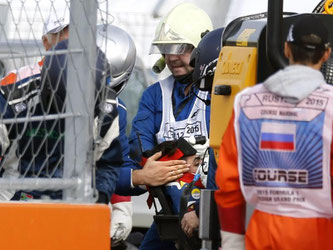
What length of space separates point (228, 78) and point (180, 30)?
200 cm

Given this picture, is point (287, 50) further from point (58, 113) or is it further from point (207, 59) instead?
point (207, 59)

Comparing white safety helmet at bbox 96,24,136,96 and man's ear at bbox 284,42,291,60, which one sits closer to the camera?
man's ear at bbox 284,42,291,60

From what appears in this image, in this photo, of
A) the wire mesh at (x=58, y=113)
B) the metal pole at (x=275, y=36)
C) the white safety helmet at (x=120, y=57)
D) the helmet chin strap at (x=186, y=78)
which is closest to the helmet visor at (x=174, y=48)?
the helmet chin strap at (x=186, y=78)

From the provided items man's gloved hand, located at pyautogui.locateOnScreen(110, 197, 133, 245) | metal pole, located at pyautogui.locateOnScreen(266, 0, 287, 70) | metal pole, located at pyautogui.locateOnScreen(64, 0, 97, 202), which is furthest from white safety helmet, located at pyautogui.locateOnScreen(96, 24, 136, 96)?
metal pole, located at pyautogui.locateOnScreen(266, 0, 287, 70)

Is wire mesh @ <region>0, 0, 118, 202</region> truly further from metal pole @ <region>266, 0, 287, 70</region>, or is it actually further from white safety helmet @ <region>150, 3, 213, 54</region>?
white safety helmet @ <region>150, 3, 213, 54</region>

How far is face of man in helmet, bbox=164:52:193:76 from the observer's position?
6758 mm

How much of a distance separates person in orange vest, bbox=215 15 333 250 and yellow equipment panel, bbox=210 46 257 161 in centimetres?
46

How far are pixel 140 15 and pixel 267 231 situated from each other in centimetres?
606

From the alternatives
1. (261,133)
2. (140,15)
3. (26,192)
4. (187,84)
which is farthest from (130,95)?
(261,133)

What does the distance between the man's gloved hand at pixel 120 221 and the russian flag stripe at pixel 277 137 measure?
→ 2304 mm

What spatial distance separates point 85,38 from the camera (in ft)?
15.7

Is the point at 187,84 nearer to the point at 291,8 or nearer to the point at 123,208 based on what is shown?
the point at 123,208

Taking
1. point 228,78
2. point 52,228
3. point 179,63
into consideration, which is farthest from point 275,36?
point 179,63

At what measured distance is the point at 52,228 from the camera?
15.4 feet
